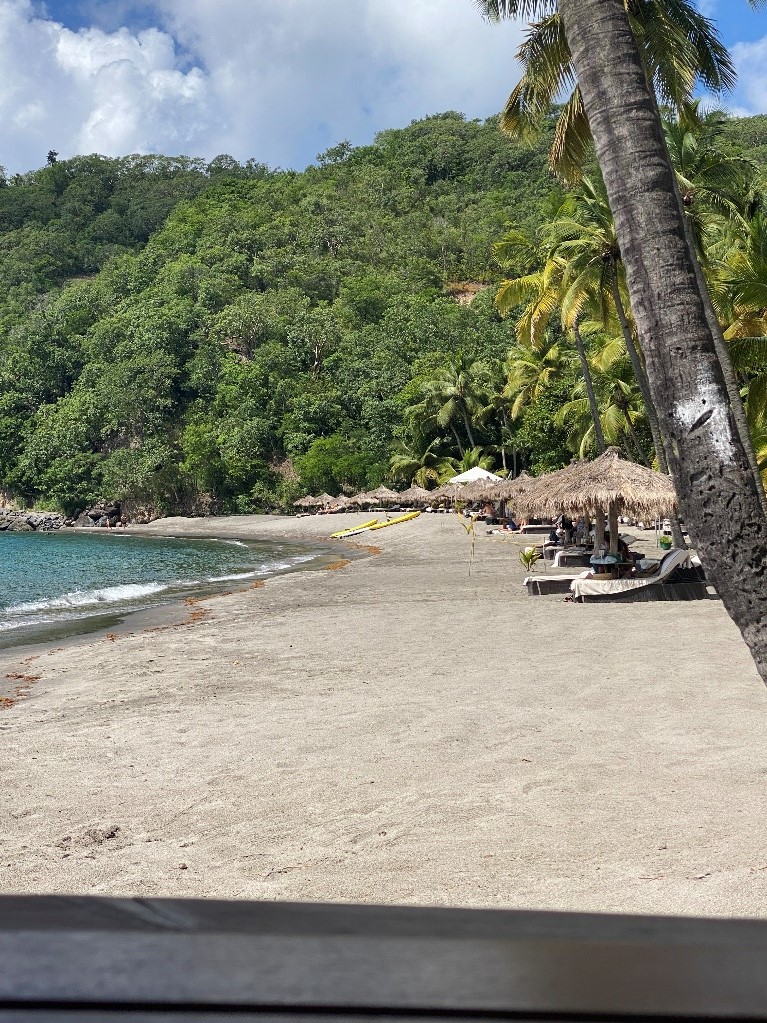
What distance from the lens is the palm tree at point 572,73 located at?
13867 millimetres

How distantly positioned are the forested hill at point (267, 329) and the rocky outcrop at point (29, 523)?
387 cm

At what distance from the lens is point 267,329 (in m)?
83.0

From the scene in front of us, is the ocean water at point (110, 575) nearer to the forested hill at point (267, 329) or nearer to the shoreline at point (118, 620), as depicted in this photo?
the shoreline at point (118, 620)

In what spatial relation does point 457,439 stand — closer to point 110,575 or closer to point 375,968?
point 110,575

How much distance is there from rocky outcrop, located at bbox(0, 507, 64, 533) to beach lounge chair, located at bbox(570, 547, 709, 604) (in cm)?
6532

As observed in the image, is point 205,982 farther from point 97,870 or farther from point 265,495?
point 265,495

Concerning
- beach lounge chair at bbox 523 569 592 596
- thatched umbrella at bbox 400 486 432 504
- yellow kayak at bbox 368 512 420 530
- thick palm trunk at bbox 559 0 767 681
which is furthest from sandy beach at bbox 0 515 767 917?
yellow kayak at bbox 368 512 420 530

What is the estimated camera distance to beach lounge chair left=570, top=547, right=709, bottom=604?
51.0 feet

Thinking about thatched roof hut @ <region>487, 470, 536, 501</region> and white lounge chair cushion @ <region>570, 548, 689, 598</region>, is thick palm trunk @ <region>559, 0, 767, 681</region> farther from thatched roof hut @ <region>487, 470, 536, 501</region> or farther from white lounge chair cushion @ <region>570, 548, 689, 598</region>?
thatched roof hut @ <region>487, 470, 536, 501</region>

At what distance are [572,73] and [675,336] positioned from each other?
11.8 m

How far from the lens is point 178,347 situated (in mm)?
84250

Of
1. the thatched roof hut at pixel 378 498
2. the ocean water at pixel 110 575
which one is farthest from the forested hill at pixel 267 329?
the ocean water at pixel 110 575

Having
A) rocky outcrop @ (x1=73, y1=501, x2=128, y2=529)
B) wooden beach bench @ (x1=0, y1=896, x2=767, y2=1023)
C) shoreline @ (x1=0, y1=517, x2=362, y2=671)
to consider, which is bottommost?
shoreline @ (x1=0, y1=517, x2=362, y2=671)

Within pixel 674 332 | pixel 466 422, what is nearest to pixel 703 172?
pixel 674 332
